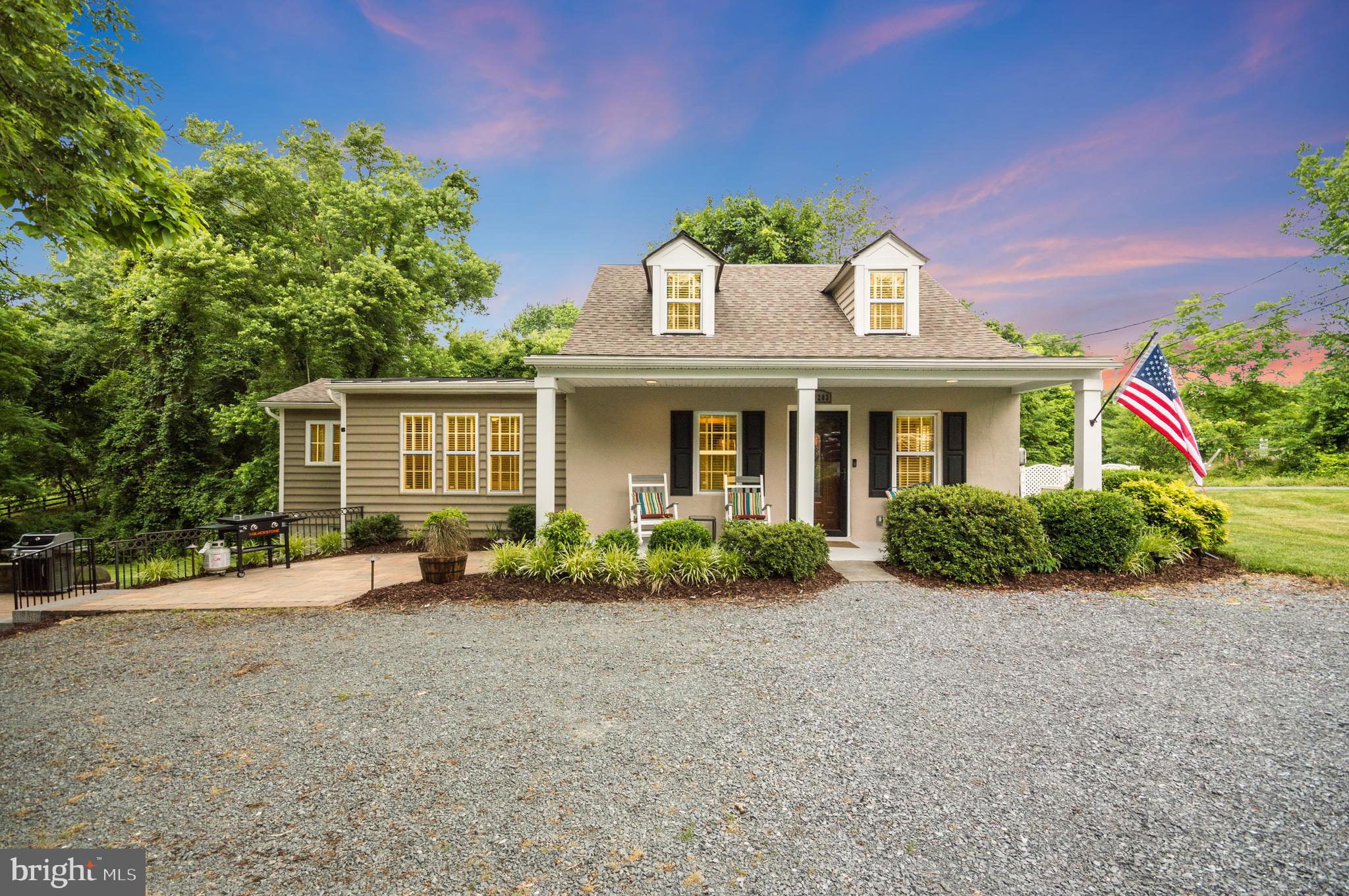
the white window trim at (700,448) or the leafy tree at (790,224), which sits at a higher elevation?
the leafy tree at (790,224)

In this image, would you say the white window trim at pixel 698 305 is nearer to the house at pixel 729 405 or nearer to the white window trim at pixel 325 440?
the house at pixel 729 405

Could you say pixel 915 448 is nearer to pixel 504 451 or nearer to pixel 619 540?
pixel 619 540

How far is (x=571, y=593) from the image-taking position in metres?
6.24

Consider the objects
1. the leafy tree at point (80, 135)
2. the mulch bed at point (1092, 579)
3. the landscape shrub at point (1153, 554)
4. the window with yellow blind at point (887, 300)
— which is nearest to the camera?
the leafy tree at point (80, 135)

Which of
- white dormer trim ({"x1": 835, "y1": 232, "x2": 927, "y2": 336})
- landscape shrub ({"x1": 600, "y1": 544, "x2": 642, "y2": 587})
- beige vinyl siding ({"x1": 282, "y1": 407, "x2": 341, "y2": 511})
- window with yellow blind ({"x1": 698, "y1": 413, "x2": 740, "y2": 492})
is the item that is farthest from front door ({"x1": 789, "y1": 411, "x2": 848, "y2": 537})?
beige vinyl siding ({"x1": 282, "y1": 407, "x2": 341, "y2": 511})

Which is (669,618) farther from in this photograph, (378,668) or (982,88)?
(982,88)

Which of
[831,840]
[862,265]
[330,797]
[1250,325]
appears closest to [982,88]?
[862,265]

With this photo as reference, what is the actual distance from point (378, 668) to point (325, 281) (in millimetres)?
15104

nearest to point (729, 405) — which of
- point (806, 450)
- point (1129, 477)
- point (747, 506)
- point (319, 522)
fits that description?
point (747, 506)

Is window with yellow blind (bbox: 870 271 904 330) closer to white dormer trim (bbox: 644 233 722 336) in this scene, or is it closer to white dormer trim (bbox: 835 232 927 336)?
→ white dormer trim (bbox: 835 232 927 336)

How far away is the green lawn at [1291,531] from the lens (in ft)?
22.7

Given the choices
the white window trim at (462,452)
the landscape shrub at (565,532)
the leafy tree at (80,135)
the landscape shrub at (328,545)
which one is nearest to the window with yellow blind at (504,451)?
the white window trim at (462,452)

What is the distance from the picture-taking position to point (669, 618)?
539 cm

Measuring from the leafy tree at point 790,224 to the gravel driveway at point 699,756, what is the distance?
1462 cm
